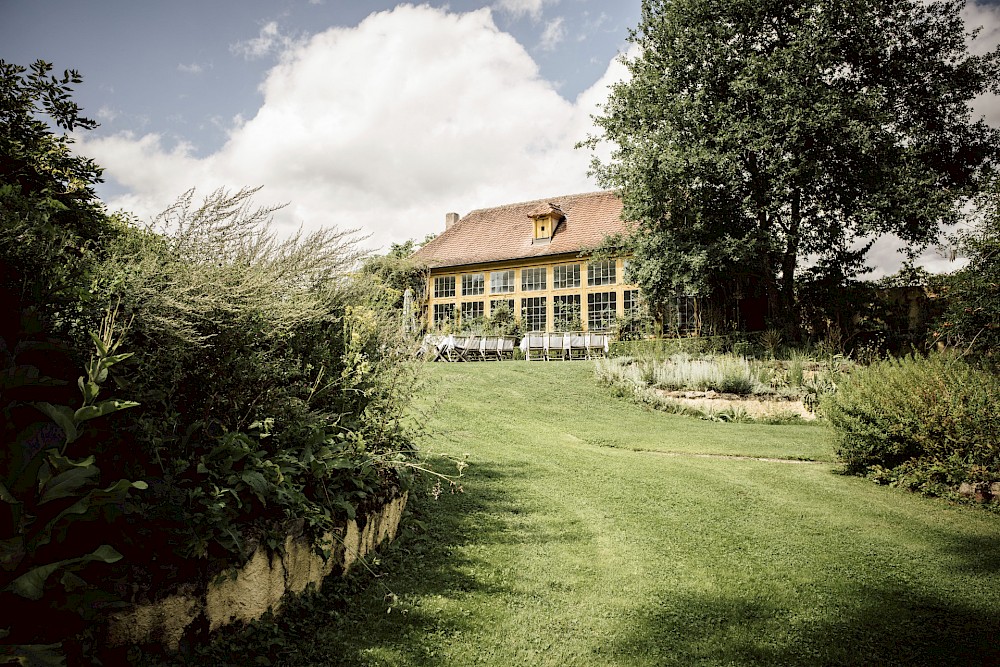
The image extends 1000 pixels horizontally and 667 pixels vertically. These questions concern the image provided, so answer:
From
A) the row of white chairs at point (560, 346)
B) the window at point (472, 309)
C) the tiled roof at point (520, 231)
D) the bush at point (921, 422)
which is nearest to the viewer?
the bush at point (921, 422)

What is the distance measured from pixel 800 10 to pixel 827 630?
1890cm

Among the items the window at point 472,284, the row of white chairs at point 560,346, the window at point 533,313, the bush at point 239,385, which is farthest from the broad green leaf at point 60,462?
the window at point 472,284

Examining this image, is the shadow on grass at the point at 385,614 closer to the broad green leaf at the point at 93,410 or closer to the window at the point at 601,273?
the broad green leaf at the point at 93,410

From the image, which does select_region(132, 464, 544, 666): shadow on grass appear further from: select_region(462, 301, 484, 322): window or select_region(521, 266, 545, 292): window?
select_region(462, 301, 484, 322): window

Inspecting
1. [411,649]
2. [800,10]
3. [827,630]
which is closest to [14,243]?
[411,649]

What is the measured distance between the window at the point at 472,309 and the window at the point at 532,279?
2.49 metres

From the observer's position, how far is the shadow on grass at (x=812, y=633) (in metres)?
2.80

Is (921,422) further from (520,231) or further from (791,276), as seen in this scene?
(520,231)

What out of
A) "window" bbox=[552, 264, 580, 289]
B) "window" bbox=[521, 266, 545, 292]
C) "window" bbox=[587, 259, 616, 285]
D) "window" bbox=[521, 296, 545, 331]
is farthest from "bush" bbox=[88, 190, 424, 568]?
"window" bbox=[521, 266, 545, 292]

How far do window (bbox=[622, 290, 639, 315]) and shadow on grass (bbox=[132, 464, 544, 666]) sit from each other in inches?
849

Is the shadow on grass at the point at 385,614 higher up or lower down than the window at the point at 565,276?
lower down

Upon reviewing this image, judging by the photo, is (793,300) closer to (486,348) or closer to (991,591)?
(486,348)

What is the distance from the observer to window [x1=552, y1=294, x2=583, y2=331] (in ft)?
88.0

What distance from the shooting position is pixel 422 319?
16.8ft
